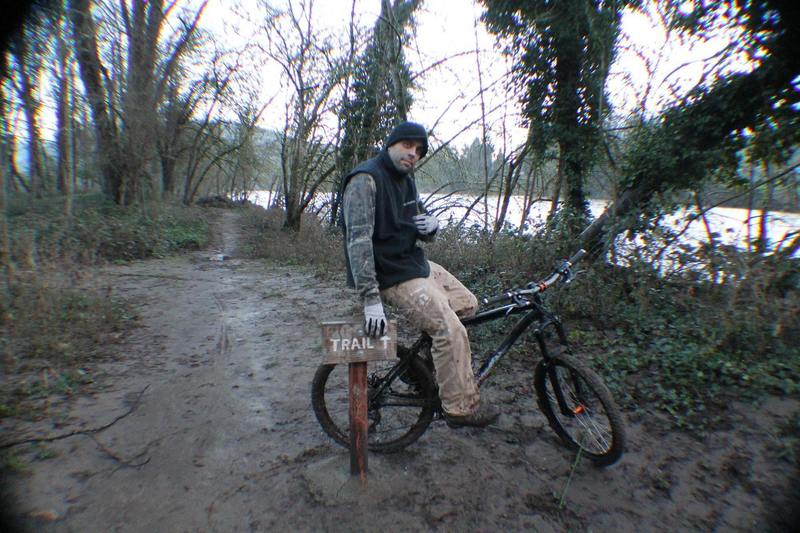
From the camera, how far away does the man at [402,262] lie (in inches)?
95.2

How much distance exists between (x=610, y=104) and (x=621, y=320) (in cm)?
397

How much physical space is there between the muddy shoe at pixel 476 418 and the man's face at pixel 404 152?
1.59 m

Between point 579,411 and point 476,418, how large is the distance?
0.70 metres

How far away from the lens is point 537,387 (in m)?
2.92

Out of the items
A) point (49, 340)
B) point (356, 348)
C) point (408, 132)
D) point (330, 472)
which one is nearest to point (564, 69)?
point (408, 132)

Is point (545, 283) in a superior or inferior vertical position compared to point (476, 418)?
superior

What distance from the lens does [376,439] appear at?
3.02 m

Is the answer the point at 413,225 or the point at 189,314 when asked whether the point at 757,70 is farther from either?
the point at 189,314

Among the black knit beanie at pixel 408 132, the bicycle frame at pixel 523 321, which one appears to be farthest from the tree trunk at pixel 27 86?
the bicycle frame at pixel 523 321

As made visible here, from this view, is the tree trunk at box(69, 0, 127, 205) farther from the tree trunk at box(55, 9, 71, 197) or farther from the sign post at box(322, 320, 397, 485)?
the sign post at box(322, 320, 397, 485)

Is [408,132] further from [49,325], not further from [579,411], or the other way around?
[49,325]

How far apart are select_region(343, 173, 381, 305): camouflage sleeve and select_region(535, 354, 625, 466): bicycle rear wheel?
1.32 m

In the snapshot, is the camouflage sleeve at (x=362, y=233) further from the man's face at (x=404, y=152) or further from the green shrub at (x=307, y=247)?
the green shrub at (x=307, y=247)

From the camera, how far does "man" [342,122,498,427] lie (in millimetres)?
2418
